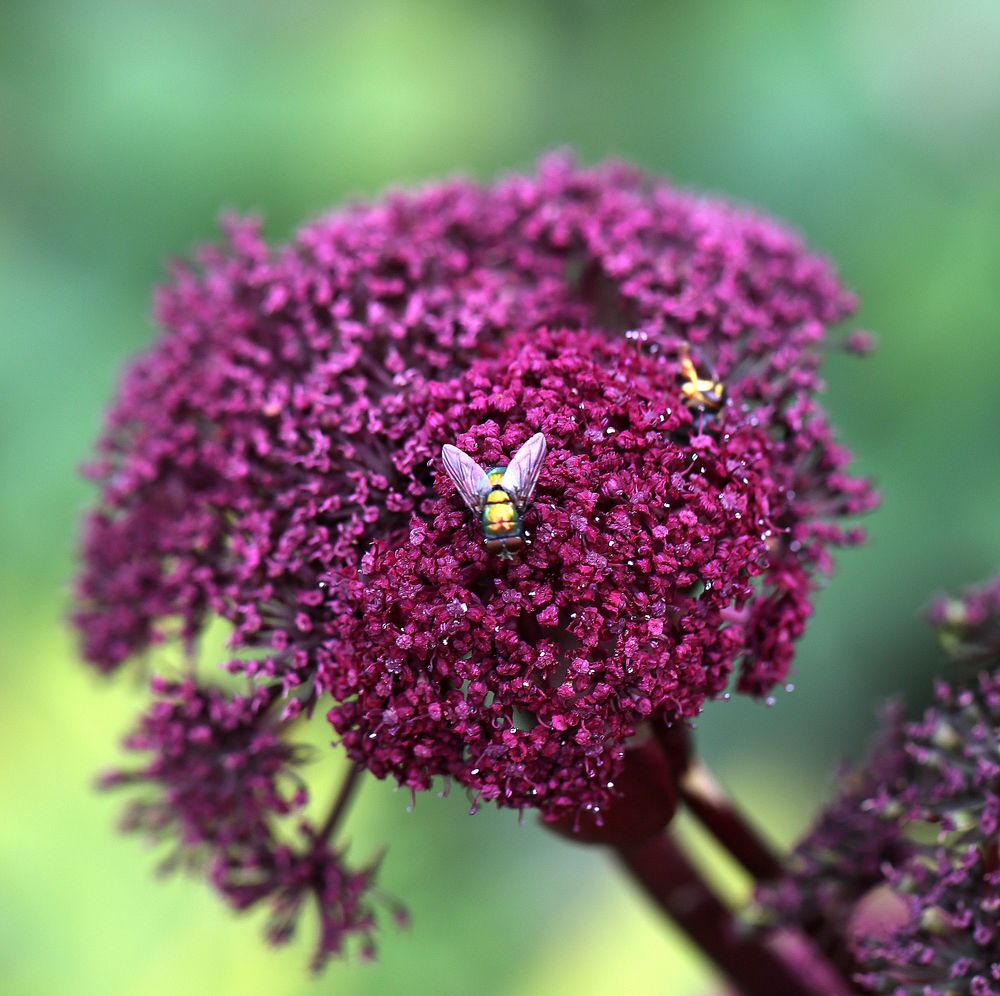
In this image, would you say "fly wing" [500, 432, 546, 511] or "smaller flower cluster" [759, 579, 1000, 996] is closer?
"fly wing" [500, 432, 546, 511]

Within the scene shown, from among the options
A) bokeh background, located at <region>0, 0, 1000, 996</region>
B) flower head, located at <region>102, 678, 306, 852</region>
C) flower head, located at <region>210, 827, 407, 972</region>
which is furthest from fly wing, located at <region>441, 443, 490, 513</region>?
bokeh background, located at <region>0, 0, 1000, 996</region>

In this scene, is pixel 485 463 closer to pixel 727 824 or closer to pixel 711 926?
pixel 727 824

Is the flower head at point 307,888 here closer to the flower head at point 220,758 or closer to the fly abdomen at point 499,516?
the flower head at point 220,758

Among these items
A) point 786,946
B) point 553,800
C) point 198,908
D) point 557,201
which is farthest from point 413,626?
point 198,908

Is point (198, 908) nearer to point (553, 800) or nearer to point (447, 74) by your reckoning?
point (553, 800)

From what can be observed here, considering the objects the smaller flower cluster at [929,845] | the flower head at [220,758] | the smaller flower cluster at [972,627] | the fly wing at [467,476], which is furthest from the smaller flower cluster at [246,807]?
the smaller flower cluster at [972,627]

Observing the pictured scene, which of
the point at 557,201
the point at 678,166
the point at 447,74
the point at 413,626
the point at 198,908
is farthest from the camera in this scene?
the point at 447,74

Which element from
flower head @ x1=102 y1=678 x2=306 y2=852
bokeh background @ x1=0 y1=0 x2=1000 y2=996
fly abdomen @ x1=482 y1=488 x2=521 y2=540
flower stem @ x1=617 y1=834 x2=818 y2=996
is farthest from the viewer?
bokeh background @ x1=0 y1=0 x2=1000 y2=996

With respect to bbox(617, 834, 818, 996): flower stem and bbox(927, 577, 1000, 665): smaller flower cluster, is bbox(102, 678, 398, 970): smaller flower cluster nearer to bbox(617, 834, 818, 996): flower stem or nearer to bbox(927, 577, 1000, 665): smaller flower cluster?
bbox(617, 834, 818, 996): flower stem
